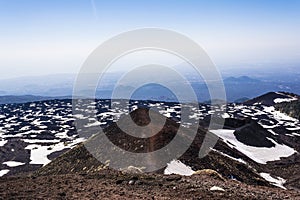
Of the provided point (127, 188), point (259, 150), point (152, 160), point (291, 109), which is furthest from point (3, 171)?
point (291, 109)

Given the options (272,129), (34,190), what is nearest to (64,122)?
(272,129)

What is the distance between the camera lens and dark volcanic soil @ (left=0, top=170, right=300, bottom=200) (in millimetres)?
14281

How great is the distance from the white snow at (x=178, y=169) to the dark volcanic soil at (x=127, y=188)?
835cm

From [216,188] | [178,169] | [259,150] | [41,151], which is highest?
[216,188]

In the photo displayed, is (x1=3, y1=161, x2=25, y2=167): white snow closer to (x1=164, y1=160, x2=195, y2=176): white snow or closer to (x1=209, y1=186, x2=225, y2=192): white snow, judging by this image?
(x1=164, y1=160, x2=195, y2=176): white snow

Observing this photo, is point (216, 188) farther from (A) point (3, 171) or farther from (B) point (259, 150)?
(A) point (3, 171)

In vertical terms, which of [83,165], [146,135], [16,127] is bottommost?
[16,127]

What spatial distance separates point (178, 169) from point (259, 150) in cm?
3292

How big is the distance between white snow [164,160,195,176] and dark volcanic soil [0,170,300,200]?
329 inches

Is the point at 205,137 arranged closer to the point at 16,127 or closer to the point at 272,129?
the point at 272,129

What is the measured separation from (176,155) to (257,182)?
27.0ft

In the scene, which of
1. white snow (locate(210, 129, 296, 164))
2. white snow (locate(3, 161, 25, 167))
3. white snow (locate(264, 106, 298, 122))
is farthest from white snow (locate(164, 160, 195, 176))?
white snow (locate(264, 106, 298, 122))

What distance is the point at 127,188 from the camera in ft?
52.1

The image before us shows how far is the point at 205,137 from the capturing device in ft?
153
